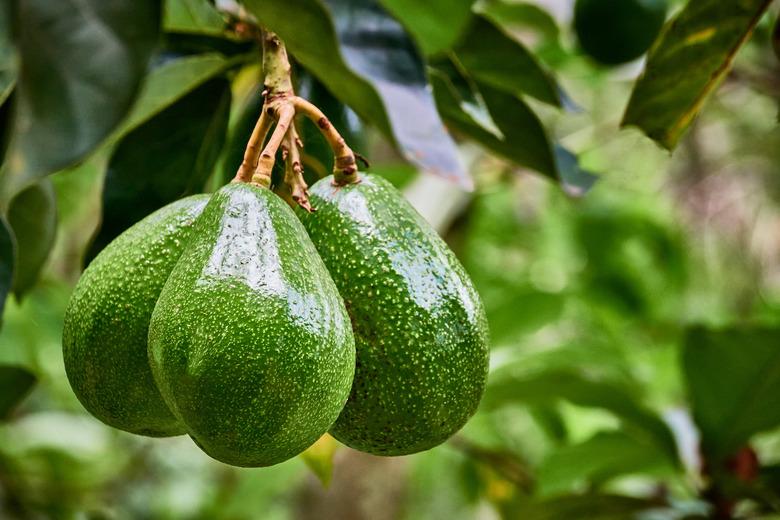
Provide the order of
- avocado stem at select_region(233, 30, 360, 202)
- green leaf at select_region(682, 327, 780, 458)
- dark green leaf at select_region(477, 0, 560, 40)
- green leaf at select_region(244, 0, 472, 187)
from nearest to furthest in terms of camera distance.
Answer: green leaf at select_region(244, 0, 472, 187) < avocado stem at select_region(233, 30, 360, 202) < green leaf at select_region(682, 327, 780, 458) < dark green leaf at select_region(477, 0, 560, 40)

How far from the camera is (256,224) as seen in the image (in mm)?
684

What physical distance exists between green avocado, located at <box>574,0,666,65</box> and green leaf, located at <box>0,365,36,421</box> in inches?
37.8

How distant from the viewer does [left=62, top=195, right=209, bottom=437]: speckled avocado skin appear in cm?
71

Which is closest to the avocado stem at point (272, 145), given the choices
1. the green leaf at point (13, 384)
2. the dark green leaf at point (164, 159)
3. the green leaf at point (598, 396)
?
the dark green leaf at point (164, 159)

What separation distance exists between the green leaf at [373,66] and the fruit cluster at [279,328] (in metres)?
0.10

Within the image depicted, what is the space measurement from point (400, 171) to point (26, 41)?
3.96 feet

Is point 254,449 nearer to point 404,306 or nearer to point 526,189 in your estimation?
point 404,306

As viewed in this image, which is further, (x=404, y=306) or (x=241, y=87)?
(x=241, y=87)

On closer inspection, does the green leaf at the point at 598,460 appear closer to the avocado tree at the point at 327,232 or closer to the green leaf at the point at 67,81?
the avocado tree at the point at 327,232

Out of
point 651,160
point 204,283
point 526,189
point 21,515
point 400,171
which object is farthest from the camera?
point 651,160

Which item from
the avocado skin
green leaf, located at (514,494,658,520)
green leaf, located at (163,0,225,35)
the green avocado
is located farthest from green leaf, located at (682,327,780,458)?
green leaf, located at (163,0,225,35)

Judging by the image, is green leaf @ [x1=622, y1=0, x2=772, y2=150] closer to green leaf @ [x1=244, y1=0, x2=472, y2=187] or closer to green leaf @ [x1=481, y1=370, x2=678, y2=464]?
green leaf @ [x1=244, y1=0, x2=472, y2=187]

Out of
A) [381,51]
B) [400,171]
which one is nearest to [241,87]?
[400,171]

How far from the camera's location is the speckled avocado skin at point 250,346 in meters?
0.63
